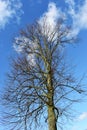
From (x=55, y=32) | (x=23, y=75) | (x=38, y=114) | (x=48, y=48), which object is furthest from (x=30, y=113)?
(x=55, y=32)

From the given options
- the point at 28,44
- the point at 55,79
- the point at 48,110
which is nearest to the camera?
the point at 48,110

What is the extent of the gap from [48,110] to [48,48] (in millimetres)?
4919

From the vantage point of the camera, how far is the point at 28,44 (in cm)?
2503

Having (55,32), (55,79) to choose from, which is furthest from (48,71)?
(55,32)

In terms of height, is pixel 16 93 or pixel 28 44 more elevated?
pixel 28 44

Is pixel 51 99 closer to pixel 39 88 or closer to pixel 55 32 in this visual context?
pixel 39 88

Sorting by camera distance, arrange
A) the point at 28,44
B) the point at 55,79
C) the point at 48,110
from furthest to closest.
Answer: the point at 28,44 → the point at 55,79 → the point at 48,110

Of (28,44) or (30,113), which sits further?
(28,44)

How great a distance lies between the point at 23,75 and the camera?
922 inches

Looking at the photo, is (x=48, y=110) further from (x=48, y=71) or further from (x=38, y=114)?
(x=48, y=71)

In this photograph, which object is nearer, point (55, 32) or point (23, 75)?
point (23, 75)

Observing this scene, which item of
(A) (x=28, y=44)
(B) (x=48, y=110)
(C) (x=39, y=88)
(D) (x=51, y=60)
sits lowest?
(B) (x=48, y=110)

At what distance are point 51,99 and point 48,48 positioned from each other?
4253 millimetres

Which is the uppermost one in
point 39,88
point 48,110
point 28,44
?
point 28,44
